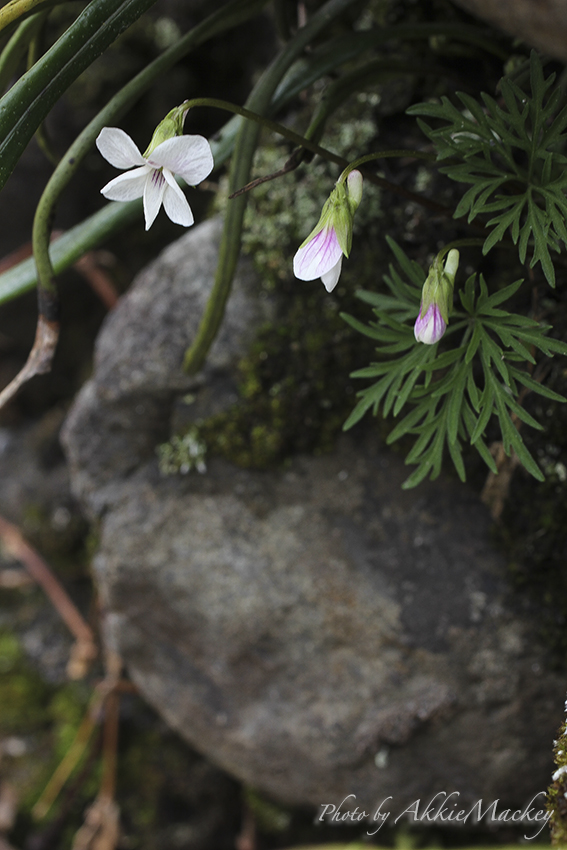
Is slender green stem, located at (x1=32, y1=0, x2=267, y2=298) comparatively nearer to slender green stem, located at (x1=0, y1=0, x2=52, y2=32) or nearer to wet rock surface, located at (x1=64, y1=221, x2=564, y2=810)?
slender green stem, located at (x1=0, y1=0, x2=52, y2=32)

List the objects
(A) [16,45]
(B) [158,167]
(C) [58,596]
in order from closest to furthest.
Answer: (B) [158,167]
(A) [16,45]
(C) [58,596]

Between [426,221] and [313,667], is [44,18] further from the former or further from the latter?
[313,667]

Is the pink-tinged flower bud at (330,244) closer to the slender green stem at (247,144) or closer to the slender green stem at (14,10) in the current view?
the slender green stem at (247,144)

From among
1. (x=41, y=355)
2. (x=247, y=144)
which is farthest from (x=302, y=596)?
(x=247, y=144)

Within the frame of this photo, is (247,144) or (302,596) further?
(302,596)

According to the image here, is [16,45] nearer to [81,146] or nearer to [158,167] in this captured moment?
[81,146]

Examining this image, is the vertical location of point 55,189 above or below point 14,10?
below

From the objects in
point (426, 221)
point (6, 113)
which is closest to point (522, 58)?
point (426, 221)
